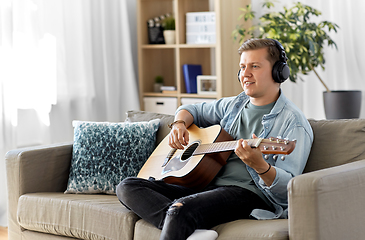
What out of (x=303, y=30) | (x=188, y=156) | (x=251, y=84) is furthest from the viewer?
(x=303, y=30)

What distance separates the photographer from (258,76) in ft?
5.84

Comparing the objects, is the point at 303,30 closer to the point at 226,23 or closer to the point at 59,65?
the point at 226,23

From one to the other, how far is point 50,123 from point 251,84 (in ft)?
5.92

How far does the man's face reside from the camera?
1.78 m

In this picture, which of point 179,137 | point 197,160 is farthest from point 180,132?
point 197,160

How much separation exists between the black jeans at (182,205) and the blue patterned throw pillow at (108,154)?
1.23 ft

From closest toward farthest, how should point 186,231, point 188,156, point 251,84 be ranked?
point 186,231, point 251,84, point 188,156

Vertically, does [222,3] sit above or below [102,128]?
above

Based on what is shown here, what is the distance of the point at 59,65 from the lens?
10.5 ft

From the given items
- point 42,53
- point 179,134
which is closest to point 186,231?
point 179,134

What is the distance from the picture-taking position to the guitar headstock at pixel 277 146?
1.44 metres

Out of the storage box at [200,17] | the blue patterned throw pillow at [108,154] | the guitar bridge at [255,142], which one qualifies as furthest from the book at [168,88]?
the guitar bridge at [255,142]

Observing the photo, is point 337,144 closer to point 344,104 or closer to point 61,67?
point 344,104

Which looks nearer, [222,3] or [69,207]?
[69,207]
